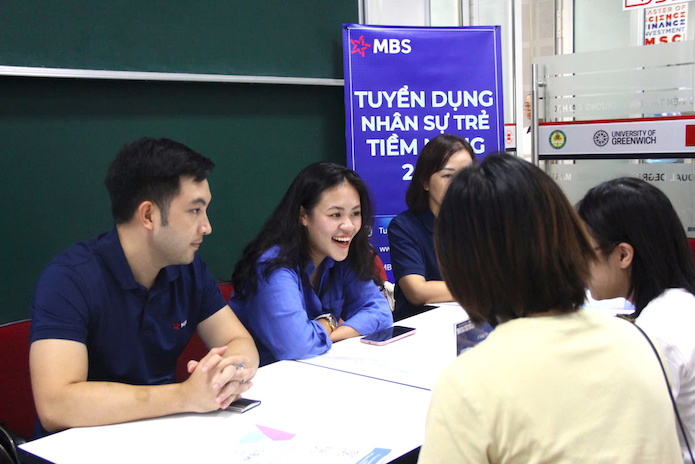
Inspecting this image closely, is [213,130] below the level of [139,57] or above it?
below

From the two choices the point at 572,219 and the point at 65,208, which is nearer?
the point at 572,219

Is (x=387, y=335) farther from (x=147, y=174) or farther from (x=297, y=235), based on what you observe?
(x=147, y=174)

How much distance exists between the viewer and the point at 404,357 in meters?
2.15

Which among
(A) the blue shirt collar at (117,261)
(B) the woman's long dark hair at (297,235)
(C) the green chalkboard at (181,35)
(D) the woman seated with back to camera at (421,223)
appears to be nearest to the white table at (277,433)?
(A) the blue shirt collar at (117,261)

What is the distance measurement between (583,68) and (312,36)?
1.97 meters

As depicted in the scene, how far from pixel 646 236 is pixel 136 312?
1.38 m

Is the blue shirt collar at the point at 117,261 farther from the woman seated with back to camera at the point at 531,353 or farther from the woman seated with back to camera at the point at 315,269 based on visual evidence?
the woman seated with back to camera at the point at 531,353

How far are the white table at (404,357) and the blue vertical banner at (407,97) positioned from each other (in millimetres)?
2015

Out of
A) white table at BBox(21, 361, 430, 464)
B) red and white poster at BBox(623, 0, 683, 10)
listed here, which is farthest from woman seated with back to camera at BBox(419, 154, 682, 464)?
red and white poster at BBox(623, 0, 683, 10)

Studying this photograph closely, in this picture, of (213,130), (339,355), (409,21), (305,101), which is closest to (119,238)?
(339,355)

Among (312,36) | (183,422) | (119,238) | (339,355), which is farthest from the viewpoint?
(312,36)

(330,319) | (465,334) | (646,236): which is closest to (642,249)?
(646,236)

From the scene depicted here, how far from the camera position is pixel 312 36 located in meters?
4.31

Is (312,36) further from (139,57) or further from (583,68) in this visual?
(583,68)
